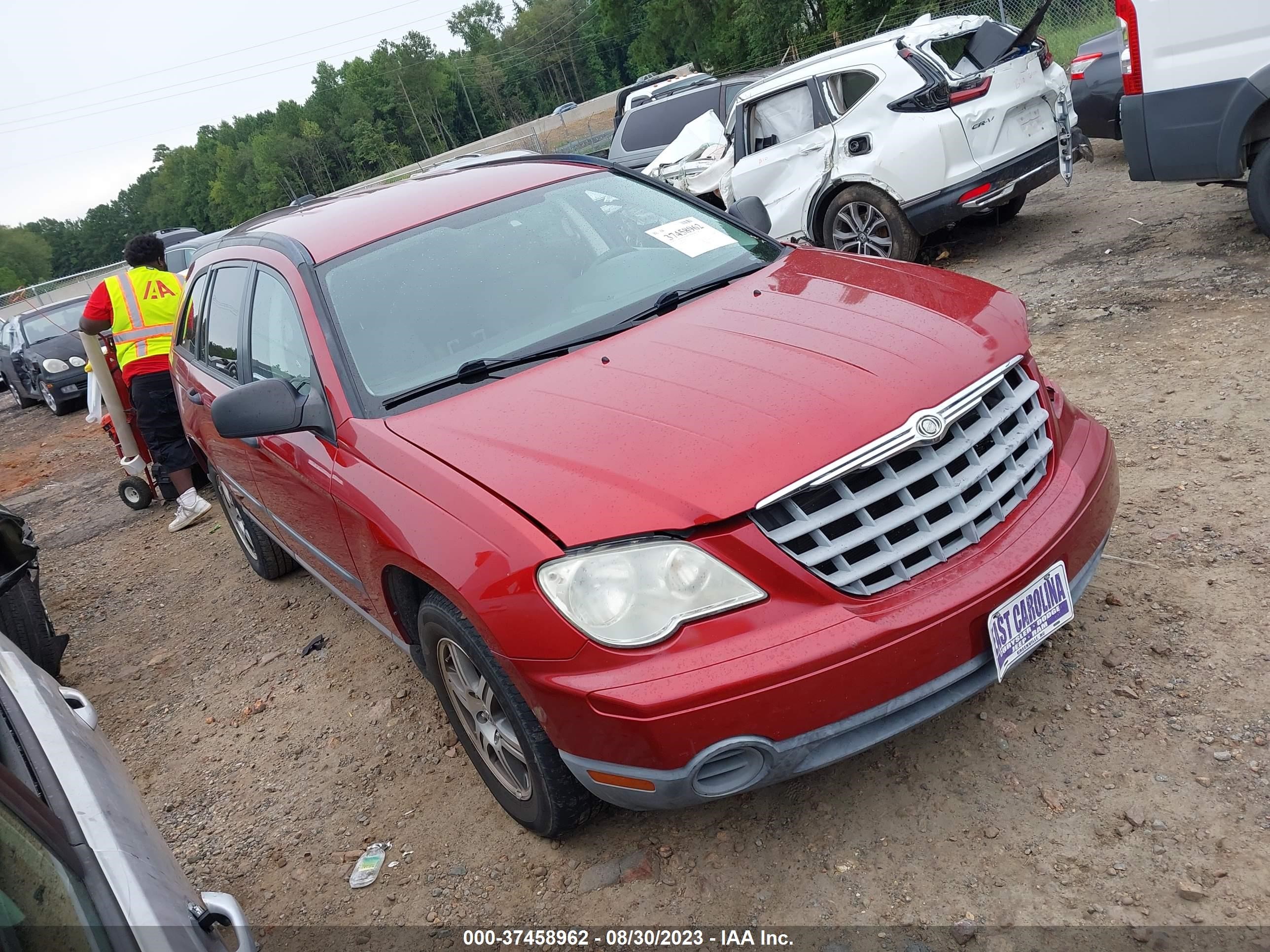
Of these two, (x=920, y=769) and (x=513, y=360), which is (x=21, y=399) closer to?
(x=513, y=360)

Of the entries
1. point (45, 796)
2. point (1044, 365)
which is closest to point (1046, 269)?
point (1044, 365)

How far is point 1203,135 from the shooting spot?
17.4 ft

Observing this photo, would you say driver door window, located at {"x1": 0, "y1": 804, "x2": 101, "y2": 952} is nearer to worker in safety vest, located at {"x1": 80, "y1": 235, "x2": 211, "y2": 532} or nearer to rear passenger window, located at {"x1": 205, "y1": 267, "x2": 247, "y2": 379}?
rear passenger window, located at {"x1": 205, "y1": 267, "x2": 247, "y2": 379}

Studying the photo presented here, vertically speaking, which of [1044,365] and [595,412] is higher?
[595,412]

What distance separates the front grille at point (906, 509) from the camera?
7.43 feet

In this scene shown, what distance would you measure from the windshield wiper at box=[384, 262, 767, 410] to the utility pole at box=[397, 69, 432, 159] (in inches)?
4122

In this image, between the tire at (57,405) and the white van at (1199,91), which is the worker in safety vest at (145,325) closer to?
the white van at (1199,91)

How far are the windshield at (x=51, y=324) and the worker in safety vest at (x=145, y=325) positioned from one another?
929 centimetres

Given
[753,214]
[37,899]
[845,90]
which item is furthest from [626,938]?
[845,90]

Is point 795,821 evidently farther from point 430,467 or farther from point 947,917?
point 430,467

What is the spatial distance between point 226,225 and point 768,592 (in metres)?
109

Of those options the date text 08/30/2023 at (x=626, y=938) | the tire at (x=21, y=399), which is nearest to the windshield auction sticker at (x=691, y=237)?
the date text 08/30/2023 at (x=626, y=938)

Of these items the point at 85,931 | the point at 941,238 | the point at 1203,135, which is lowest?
the point at 941,238

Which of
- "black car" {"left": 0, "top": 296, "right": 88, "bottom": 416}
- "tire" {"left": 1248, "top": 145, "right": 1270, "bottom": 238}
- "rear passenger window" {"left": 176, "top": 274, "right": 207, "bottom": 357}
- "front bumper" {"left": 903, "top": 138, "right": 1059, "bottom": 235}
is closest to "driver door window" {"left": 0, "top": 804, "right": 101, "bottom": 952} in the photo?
"rear passenger window" {"left": 176, "top": 274, "right": 207, "bottom": 357}
